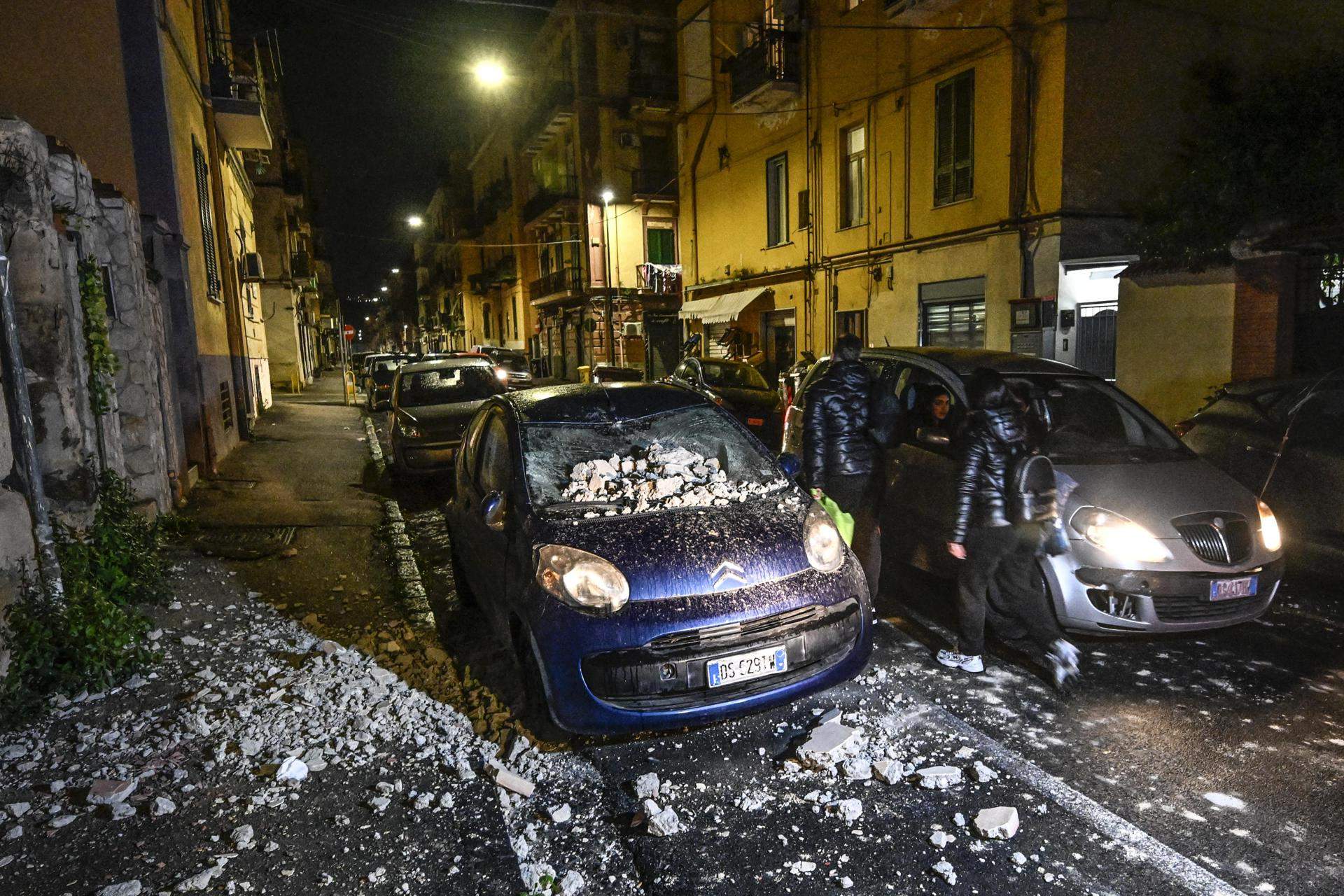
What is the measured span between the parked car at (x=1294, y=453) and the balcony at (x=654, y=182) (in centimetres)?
2989

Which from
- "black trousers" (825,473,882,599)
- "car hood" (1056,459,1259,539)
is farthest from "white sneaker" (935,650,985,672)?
"car hood" (1056,459,1259,539)

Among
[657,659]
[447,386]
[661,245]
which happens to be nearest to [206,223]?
[447,386]

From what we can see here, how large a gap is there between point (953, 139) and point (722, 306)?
9590 millimetres

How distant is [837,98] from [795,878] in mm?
19205

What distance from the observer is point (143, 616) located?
504cm

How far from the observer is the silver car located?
4.54m

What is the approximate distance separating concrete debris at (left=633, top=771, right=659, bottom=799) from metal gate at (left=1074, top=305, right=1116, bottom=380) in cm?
1288

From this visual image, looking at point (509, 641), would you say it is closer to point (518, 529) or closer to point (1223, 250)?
point (518, 529)

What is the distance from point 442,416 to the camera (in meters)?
10.6

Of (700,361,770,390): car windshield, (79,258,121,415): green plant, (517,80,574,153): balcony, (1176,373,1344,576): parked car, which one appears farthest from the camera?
(517,80,574,153): balcony

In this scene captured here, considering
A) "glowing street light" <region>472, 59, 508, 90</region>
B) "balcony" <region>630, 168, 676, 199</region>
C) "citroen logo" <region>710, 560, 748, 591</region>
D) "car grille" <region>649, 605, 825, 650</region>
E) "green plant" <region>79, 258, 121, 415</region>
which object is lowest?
"car grille" <region>649, 605, 825, 650</region>

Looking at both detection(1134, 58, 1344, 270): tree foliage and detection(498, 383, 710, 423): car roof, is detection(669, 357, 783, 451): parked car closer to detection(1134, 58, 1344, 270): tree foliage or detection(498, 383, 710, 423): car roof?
detection(1134, 58, 1344, 270): tree foliage

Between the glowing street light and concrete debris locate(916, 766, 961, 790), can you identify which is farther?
the glowing street light

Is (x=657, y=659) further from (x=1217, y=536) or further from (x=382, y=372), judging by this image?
(x=382, y=372)
